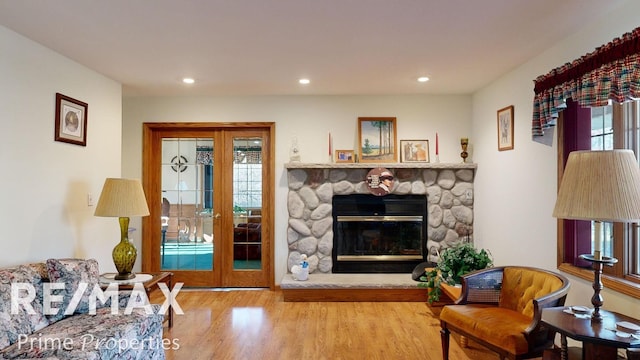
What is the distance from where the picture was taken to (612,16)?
2334mm

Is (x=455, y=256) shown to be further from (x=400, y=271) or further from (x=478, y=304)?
(x=400, y=271)

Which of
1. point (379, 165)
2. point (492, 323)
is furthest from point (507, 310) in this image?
point (379, 165)

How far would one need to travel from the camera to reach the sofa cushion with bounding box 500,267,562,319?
2.51 meters

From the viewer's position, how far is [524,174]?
3.38 meters

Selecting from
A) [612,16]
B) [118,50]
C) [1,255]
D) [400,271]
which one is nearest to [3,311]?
[1,255]

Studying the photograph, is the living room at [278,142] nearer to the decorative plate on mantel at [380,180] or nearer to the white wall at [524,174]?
the white wall at [524,174]

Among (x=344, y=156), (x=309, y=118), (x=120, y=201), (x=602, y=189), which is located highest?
(x=309, y=118)

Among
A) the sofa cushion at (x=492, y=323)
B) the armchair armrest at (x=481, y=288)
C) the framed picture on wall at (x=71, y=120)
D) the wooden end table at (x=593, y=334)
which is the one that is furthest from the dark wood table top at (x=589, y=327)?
the framed picture on wall at (x=71, y=120)

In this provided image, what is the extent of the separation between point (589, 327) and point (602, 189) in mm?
662

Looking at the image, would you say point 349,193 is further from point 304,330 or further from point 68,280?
point 68,280

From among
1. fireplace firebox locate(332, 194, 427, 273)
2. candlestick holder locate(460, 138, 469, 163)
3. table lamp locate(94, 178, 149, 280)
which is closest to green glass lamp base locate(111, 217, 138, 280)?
table lamp locate(94, 178, 149, 280)

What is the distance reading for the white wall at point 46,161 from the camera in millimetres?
2661

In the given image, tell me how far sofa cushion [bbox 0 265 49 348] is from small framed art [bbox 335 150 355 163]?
3096 millimetres

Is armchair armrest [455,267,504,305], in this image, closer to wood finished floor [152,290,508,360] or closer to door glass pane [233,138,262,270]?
wood finished floor [152,290,508,360]
